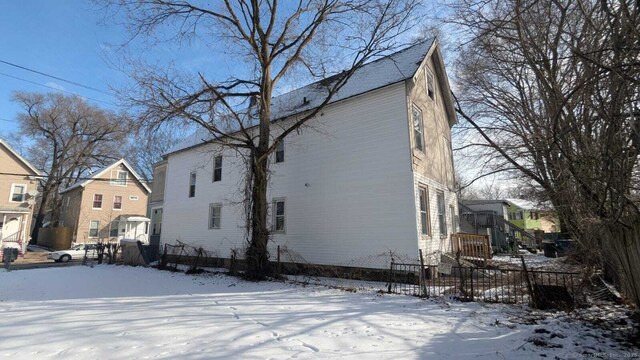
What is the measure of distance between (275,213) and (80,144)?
36.6 meters

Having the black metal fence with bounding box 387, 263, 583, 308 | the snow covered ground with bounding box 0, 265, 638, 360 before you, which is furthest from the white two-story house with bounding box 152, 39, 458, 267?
the snow covered ground with bounding box 0, 265, 638, 360

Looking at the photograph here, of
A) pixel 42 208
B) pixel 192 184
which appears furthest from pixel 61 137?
pixel 192 184

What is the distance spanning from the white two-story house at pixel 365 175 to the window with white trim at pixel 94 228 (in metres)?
24.0

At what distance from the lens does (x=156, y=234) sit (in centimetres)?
2294

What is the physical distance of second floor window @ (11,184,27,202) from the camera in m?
30.5

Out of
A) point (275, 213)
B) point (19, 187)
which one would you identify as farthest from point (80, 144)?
point (275, 213)

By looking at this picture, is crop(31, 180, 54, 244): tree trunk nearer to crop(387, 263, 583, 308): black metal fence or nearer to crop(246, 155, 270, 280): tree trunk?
crop(246, 155, 270, 280): tree trunk

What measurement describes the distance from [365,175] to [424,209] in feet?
8.58

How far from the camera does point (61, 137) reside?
39.3 m

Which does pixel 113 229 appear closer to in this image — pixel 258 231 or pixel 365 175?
pixel 258 231

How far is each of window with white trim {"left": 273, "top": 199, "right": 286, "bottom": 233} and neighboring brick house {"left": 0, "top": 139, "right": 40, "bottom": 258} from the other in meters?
26.3

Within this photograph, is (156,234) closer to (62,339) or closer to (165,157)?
(165,157)

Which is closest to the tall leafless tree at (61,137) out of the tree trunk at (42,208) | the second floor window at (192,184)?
the tree trunk at (42,208)

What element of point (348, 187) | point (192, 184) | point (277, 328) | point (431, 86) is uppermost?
point (431, 86)
